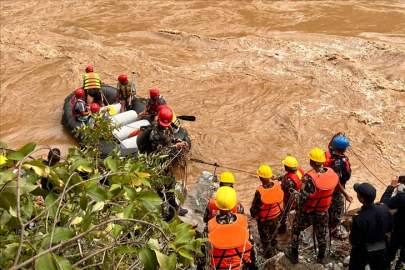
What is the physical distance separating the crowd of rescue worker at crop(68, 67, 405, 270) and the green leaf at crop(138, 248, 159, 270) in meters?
1.39

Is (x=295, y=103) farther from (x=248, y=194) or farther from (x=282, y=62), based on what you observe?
(x=248, y=194)

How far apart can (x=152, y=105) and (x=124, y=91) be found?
1.06 metres

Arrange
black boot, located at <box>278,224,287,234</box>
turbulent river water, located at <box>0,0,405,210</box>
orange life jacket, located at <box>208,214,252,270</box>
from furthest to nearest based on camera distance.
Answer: turbulent river water, located at <box>0,0,405,210</box>
black boot, located at <box>278,224,287,234</box>
orange life jacket, located at <box>208,214,252,270</box>

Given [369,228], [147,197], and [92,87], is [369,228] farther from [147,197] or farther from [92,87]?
[92,87]

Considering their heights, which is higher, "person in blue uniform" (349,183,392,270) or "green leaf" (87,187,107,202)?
"green leaf" (87,187,107,202)

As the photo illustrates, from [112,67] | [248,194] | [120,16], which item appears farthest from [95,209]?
[120,16]

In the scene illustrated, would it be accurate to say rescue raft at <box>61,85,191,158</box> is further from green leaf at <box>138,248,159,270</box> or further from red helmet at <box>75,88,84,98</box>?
green leaf at <box>138,248,159,270</box>

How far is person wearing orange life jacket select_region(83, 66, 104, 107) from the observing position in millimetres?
8141

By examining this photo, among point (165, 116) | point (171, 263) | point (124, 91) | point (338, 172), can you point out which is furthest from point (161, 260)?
point (124, 91)

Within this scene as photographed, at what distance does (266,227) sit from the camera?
14.7ft

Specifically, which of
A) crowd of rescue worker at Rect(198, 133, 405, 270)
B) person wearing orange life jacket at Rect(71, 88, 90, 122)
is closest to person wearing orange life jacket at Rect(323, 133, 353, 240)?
crowd of rescue worker at Rect(198, 133, 405, 270)

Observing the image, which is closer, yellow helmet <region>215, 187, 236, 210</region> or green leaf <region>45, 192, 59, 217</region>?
green leaf <region>45, 192, 59, 217</region>

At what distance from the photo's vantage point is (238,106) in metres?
9.97

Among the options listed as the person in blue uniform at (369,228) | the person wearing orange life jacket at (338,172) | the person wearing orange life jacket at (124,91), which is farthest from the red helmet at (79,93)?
the person in blue uniform at (369,228)
